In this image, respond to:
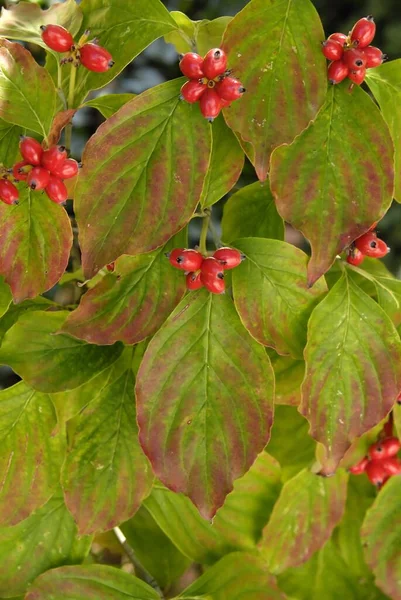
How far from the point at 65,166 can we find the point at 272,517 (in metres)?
0.44

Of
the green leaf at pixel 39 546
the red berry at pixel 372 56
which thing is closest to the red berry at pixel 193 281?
the red berry at pixel 372 56

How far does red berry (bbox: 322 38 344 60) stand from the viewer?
1.54ft

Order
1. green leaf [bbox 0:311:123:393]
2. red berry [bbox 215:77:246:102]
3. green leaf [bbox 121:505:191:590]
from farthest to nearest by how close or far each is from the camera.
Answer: green leaf [bbox 121:505:191:590]
green leaf [bbox 0:311:123:393]
red berry [bbox 215:77:246:102]

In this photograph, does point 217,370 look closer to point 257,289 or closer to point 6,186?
point 257,289

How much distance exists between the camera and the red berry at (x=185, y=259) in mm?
503

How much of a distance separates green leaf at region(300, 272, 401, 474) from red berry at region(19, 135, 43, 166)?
249 millimetres

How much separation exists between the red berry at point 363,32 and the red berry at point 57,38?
0.21 metres

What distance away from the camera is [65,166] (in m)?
0.49

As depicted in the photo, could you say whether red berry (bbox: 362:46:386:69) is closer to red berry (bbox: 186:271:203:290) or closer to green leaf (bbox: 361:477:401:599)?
red berry (bbox: 186:271:203:290)

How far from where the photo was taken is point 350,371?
1.80 feet

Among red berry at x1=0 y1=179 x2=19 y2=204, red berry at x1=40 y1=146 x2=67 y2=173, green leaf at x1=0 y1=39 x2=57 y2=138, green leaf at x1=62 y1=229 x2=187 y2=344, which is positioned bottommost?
green leaf at x1=62 y1=229 x2=187 y2=344

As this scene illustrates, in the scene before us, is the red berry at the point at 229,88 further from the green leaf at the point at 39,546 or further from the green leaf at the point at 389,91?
the green leaf at the point at 39,546

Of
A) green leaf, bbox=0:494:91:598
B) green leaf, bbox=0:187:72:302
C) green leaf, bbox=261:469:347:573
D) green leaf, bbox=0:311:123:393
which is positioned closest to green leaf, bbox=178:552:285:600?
green leaf, bbox=261:469:347:573

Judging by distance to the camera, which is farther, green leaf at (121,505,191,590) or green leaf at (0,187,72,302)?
green leaf at (121,505,191,590)
